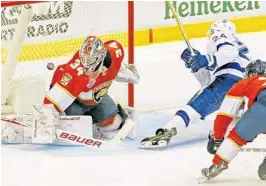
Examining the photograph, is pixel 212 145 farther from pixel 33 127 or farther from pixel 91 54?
pixel 33 127

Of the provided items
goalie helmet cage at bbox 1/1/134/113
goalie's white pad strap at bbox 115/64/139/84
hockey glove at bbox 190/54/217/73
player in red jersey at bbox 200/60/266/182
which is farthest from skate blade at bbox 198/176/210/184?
goalie helmet cage at bbox 1/1/134/113

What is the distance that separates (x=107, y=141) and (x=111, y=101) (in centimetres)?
21

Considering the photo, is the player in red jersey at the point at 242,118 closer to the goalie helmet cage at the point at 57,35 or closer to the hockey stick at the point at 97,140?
the hockey stick at the point at 97,140

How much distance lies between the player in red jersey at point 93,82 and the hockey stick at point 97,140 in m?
0.09

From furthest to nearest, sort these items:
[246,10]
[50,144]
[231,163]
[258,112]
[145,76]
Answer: [246,10], [145,76], [50,144], [231,163], [258,112]

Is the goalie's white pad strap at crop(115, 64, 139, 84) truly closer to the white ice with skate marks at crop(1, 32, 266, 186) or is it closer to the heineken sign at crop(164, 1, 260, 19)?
the white ice with skate marks at crop(1, 32, 266, 186)

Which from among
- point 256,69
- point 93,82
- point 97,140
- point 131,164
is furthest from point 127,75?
point 256,69

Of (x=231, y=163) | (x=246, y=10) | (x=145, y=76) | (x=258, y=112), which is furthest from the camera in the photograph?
(x=246, y=10)

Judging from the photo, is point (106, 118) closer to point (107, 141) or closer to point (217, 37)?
point (107, 141)

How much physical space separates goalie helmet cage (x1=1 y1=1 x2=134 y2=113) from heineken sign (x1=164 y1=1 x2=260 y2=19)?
76 cm

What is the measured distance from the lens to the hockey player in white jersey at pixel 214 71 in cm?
356

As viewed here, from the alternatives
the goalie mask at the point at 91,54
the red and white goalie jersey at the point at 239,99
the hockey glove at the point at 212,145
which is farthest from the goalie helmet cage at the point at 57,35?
the red and white goalie jersey at the point at 239,99

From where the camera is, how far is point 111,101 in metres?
3.65

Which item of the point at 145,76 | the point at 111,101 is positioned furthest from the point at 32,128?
the point at 145,76
